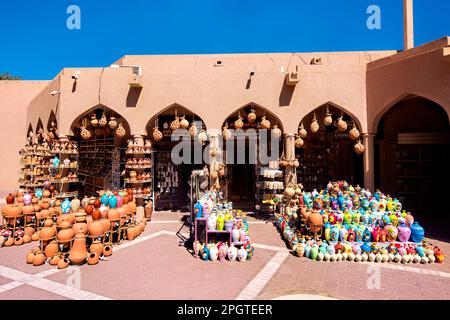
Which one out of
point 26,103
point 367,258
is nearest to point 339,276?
point 367,258

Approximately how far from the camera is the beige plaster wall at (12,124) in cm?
1802

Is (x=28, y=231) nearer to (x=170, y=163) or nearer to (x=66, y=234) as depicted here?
(x=66, y=234)

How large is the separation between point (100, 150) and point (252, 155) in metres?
Result: 7.64

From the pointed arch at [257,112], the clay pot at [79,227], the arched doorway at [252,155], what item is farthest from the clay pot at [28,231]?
the pointed arch at [257,112]

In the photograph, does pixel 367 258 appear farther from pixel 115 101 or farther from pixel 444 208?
pixel 115 101

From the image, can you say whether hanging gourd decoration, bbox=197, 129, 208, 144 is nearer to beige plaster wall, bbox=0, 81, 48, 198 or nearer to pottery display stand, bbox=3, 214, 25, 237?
pottery display stand, bbox=3, 214, 25, 237

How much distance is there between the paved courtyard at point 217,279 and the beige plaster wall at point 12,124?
14.5 metres

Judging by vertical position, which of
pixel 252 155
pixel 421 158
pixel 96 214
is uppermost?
pixel 252 155

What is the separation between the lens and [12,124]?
18.0m

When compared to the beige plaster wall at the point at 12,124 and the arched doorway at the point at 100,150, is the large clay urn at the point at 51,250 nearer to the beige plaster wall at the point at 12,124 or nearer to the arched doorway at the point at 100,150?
the arched doorway at the point at 100,150

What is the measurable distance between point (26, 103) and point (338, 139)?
19755mm

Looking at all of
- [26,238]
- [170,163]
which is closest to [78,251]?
[26,238]

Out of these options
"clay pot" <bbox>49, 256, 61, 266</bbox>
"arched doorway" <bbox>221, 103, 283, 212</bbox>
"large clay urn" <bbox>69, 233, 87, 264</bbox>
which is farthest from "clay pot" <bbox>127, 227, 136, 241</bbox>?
"arched doorway" <bbox>221, 103, 283, 212</bbox>
